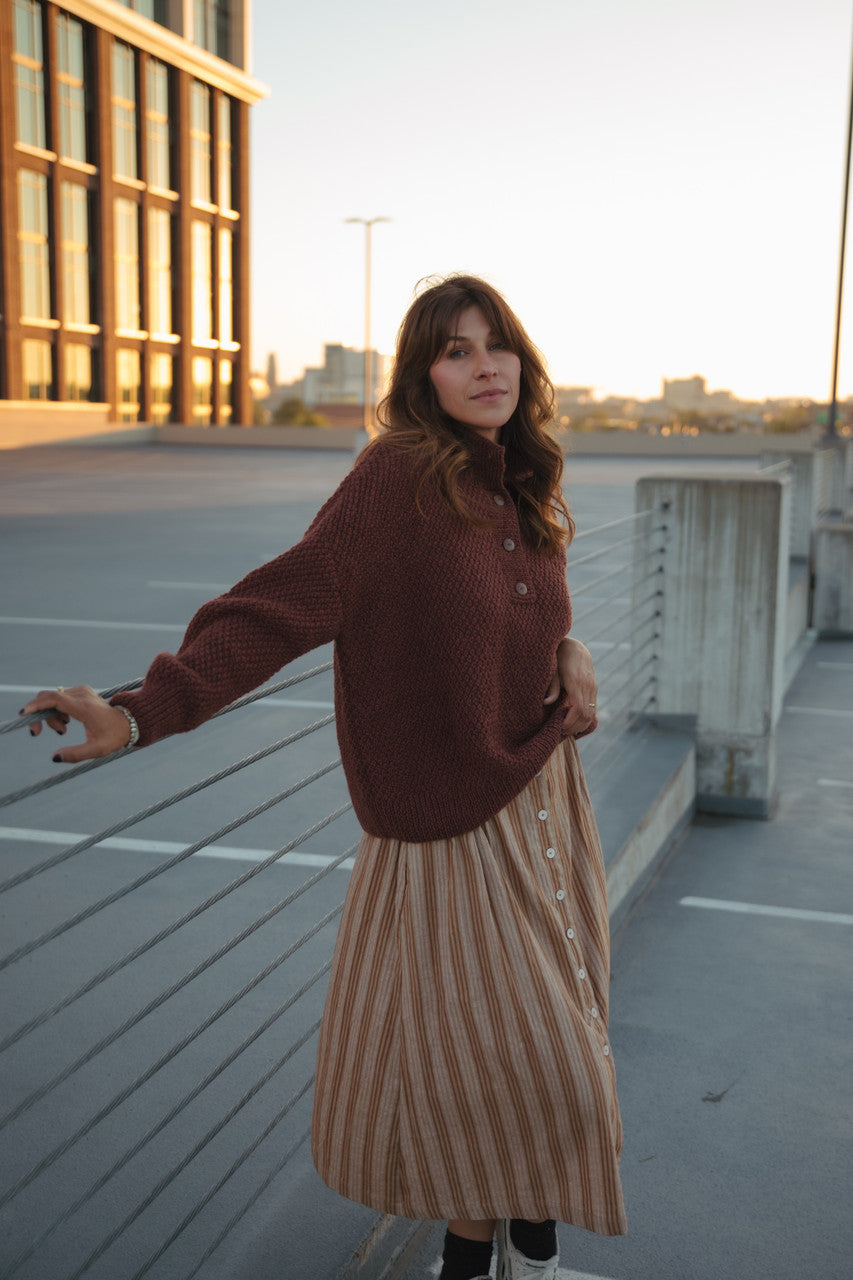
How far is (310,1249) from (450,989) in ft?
2.45

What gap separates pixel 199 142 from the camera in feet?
163

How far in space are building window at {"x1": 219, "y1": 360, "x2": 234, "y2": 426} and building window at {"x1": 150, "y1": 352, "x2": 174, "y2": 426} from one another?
3538 mm

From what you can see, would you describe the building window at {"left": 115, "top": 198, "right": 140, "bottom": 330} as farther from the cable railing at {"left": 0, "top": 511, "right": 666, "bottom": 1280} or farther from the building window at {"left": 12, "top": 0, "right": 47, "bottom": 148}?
the cable railing at {"left": 0, "top": 511, "right": 666, "bottom": 1280}

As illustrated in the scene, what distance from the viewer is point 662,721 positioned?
596 centimetres

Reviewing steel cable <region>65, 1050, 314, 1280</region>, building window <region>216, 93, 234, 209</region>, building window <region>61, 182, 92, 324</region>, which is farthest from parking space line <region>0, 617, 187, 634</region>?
building window <region>216, 93, 234, 209</region>

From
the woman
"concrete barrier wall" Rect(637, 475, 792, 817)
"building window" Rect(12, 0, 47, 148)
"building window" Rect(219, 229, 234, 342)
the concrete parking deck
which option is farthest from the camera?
"building window" Rect(219, 229, 234, 342)

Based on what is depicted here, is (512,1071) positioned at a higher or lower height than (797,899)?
higher

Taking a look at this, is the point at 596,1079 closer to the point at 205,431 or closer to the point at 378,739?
the point at 378,739

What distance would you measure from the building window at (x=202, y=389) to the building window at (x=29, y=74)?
11411mm

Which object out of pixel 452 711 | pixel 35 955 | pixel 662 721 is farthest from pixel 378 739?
pixel 662 721

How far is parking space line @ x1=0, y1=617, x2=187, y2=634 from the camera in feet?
27.1

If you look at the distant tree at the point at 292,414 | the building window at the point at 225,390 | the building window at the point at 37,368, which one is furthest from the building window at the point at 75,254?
the distant tree at the point at 292,414

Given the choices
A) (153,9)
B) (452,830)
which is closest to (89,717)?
(452,830)

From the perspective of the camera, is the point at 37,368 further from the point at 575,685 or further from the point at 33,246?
the point at 575,685
